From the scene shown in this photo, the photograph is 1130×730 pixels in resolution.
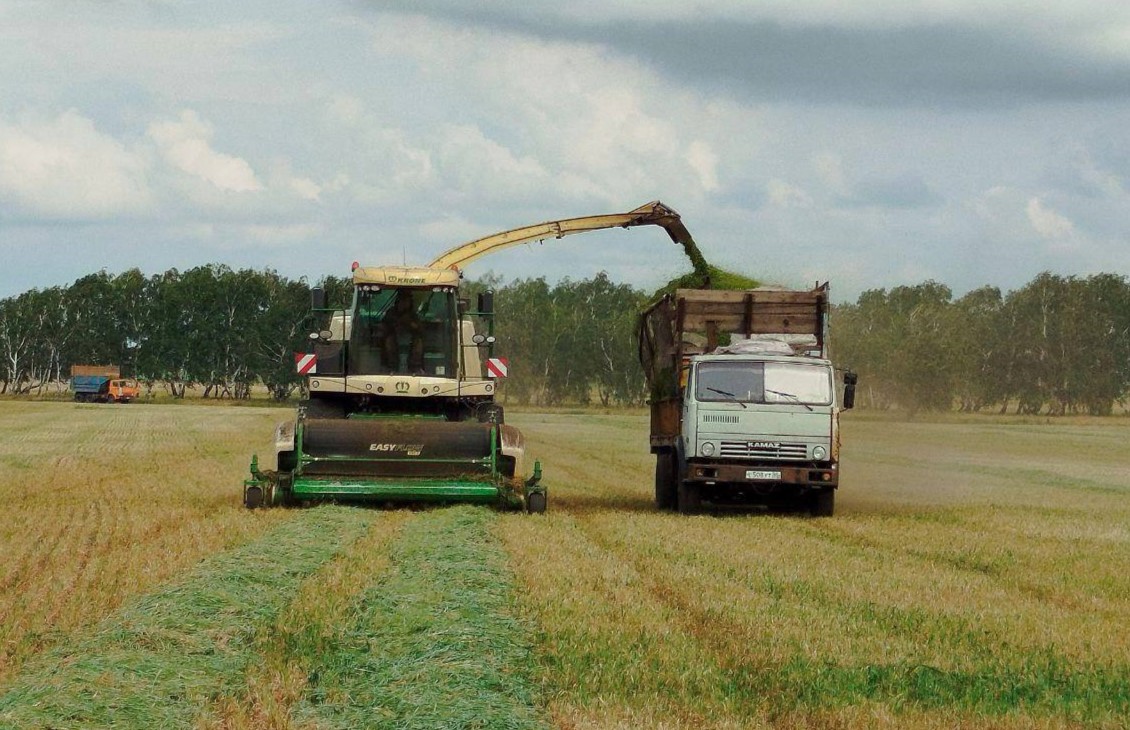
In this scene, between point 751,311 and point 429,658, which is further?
point 751,311

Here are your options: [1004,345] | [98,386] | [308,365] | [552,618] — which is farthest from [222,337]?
[552,618]

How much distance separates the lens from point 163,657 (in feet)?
27.6

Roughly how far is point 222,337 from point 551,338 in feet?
87.1

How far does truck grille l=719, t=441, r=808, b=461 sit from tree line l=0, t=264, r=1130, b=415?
87359mm

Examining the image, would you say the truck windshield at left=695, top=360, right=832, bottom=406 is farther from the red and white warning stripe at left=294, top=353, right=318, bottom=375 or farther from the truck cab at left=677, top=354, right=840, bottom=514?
the red and white warning stripe at left=294, top=353, right=318, bottom=375

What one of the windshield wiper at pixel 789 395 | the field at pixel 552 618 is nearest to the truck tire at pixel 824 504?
the field at pixel 552 618

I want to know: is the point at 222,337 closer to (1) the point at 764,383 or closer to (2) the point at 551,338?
(2) the point at 551,338

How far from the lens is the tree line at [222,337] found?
115m

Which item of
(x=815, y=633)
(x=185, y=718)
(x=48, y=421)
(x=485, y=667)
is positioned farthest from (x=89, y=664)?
(x=48, y=421)

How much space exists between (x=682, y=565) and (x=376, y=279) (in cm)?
917

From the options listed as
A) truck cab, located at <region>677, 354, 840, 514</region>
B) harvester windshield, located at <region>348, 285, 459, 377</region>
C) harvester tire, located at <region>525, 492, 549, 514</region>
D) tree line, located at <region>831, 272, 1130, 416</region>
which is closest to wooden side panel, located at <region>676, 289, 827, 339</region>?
truck cab, located at <region>677, 354, 840, 514</region>

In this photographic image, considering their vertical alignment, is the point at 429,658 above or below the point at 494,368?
below

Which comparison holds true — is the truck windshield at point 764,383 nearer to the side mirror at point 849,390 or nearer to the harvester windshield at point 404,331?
the side mirror at point 849,390

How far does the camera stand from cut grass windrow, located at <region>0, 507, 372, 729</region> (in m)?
7.13
